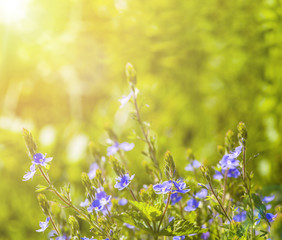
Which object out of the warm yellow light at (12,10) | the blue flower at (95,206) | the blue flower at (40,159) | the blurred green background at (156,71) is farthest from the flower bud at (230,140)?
the warm yellow light at (12,10)

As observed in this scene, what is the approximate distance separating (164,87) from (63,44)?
1077mm

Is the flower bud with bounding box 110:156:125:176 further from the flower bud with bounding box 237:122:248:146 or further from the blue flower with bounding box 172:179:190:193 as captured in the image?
the flower bud with bounding box 237:122:248:146

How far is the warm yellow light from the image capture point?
3.22 metres

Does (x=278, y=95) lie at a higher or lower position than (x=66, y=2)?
lower

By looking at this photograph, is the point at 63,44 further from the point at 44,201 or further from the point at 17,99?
the point at 44,201

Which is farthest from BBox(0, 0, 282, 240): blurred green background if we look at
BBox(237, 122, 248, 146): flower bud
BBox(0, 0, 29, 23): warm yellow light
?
BBox(237, 122, 248, 146): flower bud

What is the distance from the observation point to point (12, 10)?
3361 mm

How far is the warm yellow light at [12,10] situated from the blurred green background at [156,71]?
0.5 inches

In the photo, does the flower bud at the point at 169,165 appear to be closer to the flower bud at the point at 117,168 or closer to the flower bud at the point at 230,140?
the flower bud at the point at 117,168

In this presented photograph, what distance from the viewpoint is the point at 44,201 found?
1077 mm

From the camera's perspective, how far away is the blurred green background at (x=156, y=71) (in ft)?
8.13

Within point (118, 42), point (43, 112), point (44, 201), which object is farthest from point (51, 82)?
point (44, 201)

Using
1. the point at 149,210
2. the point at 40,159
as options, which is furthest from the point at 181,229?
the point at 40,159

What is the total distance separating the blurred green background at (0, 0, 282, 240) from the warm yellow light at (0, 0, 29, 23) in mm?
12
